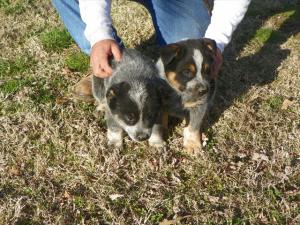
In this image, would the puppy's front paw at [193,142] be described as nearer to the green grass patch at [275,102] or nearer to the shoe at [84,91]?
the green grass patch at [275,102]

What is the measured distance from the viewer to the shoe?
19.9 feet

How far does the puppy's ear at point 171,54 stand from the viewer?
4.85 metres

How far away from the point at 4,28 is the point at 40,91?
1979mm

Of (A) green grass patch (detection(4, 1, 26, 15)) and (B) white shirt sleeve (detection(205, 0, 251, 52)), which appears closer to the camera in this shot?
(B) white shirt sleeve (detection(205, 0, 251, 52))

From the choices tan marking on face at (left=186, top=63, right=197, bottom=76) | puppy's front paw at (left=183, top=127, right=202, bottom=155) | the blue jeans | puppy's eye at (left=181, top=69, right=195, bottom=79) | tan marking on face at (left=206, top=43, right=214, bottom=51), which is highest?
tan marking on face at (left=206, top=43, right=214, bottom=51)

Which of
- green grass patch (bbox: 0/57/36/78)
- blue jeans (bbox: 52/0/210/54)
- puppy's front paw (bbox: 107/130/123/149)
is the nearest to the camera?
puppy's front paw (bbox: 107/130/123/149)

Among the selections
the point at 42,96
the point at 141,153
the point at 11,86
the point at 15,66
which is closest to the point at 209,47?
the point at 141,153

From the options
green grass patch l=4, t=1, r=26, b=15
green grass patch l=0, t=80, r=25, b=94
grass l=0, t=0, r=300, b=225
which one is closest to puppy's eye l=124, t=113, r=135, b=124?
grass l=0, t=0, r=300, b=225

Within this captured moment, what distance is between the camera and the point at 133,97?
4.58 meters

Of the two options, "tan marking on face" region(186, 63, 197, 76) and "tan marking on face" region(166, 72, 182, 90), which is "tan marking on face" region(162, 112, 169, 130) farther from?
"tan marking on face" region(186, 63, 197, 76)

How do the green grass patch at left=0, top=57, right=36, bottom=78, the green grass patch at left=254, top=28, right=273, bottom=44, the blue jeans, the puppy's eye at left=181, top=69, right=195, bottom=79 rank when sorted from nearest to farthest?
the puppy's eye at left=181, top=69, right=195, bottom=79
the blue jeans
the green grass patch at left=0, top=57, right=36, bottom=78
the green grass patch at left=254, top=28, right=273, bottom=44

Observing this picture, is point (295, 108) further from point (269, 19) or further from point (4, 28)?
point (4, 28)

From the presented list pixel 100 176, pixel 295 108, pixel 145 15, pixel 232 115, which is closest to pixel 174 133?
pixel 232 115

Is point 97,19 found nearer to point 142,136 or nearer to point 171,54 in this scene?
point 171,54
